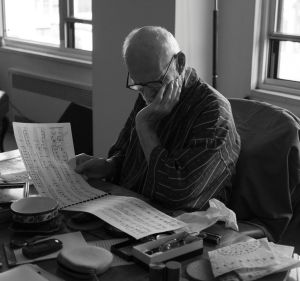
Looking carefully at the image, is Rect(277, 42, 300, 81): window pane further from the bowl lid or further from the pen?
the bowl lid

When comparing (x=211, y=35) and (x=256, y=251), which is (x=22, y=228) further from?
(x=211, y=35)

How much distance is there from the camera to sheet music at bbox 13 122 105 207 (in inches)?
63.9

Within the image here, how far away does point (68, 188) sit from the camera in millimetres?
1662

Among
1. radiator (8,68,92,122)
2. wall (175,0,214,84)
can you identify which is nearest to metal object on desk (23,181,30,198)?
wall (175,0,214,84)

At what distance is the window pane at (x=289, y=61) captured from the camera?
312 centimetres

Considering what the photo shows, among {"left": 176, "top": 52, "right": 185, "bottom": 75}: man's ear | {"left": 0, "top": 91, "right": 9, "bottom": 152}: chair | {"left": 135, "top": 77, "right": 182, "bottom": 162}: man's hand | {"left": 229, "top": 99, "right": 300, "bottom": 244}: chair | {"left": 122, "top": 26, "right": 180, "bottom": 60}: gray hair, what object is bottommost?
{"left": 0, "top": 91, "right": 9, "bottom": 152}: chair

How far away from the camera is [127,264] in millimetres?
1194

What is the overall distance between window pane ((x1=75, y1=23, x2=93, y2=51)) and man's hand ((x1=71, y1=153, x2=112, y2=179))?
103 inches

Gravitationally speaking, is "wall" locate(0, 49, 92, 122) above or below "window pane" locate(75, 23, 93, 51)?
below

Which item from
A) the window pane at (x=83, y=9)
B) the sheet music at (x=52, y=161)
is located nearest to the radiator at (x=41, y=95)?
the window pane at (x=83, y=9)

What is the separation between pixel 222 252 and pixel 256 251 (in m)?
0.07

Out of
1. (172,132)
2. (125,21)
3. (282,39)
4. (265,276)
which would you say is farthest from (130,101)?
(265,276)

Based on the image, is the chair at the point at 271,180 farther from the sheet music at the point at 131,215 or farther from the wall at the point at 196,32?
the wall at the point at 196,32

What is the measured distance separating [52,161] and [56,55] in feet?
9.58
